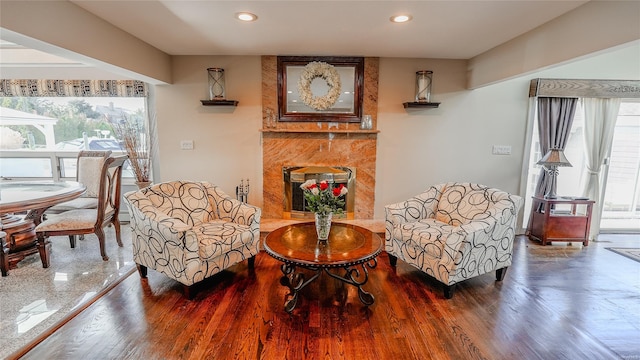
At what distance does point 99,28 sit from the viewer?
268 cm

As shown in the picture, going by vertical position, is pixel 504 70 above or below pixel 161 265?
above

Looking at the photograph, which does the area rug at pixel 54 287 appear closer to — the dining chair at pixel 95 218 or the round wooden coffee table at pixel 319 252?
the dining chair at pixel 95 218

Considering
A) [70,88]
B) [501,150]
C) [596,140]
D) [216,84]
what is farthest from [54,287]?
[596,140]

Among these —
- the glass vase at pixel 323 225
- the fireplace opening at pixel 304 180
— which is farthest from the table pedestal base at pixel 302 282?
the fireplace opening at pixel 304 180

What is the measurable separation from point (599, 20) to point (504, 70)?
108cm

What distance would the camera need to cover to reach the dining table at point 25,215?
2.63 metres

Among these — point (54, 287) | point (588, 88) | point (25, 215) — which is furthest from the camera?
point (588, 88)

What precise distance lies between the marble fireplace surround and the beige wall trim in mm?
2219

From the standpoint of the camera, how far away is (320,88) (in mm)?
3916

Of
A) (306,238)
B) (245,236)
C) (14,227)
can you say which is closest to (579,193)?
(306,238)

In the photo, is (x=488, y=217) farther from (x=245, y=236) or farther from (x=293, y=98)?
(x=293, y=98)

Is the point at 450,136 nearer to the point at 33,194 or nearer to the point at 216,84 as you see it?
the point at 216,84

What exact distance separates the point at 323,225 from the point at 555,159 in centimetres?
321

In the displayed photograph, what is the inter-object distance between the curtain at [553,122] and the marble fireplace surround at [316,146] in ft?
7.42
